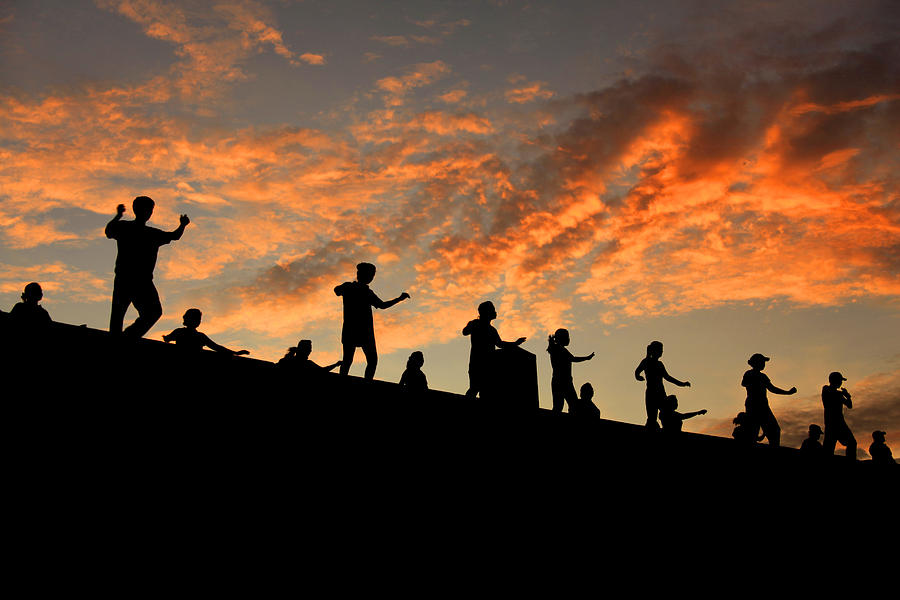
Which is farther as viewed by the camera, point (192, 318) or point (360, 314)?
point (360, 314)

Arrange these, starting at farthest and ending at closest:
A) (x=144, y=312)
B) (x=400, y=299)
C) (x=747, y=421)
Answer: (x=747, y=421) < (x=400, y=299) < (x=144, y=312)

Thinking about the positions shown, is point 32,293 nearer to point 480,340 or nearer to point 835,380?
point 480,340

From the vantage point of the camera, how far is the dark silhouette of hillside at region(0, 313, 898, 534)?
18.9 ft

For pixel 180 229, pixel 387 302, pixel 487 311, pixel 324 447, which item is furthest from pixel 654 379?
pixel 180 229

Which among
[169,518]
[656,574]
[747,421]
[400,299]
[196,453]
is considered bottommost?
[656,574]

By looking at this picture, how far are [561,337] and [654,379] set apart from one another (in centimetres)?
179

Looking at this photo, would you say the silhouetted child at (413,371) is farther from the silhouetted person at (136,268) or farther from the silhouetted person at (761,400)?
the silhouetted person at (761,400)

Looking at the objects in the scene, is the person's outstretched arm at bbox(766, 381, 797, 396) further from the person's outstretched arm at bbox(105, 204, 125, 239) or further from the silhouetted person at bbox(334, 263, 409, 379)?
the person's outstretched arm at bbox(105, 204, 125, 239)

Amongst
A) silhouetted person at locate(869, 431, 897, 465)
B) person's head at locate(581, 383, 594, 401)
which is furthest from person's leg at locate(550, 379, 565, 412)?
silhouetted person at locate(869, 431, 897, 465)

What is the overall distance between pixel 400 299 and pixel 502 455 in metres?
2.59

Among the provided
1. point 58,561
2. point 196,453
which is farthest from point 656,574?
point 58,561

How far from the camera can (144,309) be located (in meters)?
7.40

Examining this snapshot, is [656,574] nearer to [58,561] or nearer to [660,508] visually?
[660,508]

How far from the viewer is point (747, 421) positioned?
450 inches
